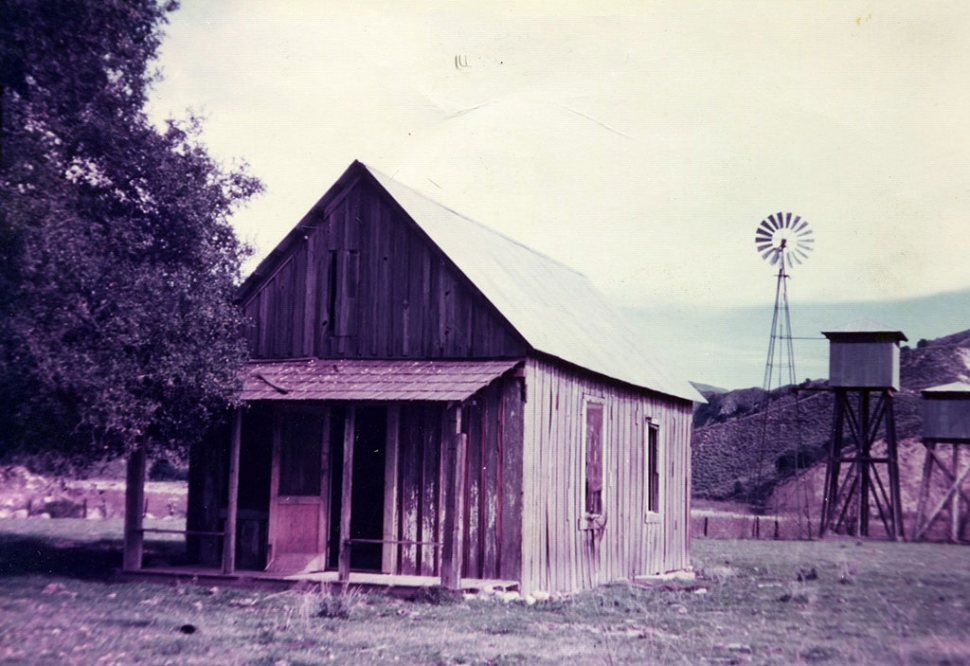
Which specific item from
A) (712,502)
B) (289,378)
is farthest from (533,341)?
(712,502)

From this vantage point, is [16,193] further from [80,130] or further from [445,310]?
[445,310]

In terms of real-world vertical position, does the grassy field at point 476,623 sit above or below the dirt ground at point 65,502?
below

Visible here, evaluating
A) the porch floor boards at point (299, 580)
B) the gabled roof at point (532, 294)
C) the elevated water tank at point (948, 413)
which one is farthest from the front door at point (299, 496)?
the elevated water tank at point (948, 413)

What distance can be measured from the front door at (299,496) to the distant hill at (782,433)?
3295cm

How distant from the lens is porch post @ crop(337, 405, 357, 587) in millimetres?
14062

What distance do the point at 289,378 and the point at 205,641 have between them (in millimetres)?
6059

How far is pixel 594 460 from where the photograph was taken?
56.0 ft

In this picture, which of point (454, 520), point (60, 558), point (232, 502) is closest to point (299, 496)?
point (232, 502)

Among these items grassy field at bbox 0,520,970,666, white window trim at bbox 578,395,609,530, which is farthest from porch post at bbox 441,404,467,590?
white window trim at bbox 578,395,609,530

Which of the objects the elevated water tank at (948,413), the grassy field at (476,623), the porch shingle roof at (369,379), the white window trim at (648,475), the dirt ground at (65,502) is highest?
the elevated water tank at (948,413)

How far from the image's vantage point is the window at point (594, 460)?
55.5 feet

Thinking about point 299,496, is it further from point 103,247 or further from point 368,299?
point 103,247

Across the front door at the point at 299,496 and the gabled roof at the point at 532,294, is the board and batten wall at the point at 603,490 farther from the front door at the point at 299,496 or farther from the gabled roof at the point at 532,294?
the front door at the point at 299,496

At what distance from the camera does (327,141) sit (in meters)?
18.8
